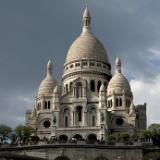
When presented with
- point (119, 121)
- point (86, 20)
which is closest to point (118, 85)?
point (119, 121)

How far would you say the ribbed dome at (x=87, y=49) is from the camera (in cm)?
10556

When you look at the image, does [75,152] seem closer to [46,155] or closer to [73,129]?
[46,155]

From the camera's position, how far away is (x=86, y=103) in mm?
92438

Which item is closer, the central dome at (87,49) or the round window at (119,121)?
the round window at (119,121)

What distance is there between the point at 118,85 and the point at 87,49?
13483 mm

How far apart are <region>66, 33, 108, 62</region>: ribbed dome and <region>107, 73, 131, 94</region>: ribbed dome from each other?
9242 mm

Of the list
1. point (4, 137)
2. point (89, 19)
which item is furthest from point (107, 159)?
point (89, 19)

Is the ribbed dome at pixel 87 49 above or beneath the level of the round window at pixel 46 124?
above

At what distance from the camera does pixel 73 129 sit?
291 ft

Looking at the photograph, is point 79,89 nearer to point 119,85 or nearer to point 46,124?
point 119,85

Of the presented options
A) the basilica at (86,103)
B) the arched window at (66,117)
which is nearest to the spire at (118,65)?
the basilica at (86,103)

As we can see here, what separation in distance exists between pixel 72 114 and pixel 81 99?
330 centimetres

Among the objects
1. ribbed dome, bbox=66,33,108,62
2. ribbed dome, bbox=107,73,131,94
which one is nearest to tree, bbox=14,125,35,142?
ribbed dome, bbox=107,73,131,94

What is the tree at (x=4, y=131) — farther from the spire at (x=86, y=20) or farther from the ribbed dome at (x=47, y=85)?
the spire at (x=86, y=20)
